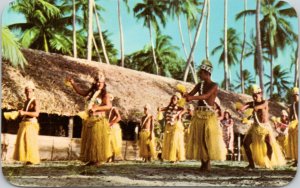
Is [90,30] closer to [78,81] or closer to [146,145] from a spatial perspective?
[78,81]

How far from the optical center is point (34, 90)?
17.5 feet

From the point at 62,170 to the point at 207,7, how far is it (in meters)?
2.06

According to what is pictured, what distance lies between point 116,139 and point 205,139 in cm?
83

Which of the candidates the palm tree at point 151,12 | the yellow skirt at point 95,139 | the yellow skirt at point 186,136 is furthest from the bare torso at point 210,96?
the yellow skirt at point 95,139

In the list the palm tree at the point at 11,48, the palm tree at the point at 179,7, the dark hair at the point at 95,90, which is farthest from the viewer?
the palm tree at the point at 179,7

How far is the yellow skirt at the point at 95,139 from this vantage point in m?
5.36

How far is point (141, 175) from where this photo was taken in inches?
213

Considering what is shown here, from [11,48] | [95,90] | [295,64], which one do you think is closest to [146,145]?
[95,90]

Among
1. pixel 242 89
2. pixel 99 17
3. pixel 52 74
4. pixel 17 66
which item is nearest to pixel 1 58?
pixel 17 66

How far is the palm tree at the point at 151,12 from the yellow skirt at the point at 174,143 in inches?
22.0

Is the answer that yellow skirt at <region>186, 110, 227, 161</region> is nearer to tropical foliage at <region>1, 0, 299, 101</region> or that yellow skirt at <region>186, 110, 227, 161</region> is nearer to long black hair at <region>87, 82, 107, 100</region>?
tropical foliage at <region>1, 0, 299, 101</region>

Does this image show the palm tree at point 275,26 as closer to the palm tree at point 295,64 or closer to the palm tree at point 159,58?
the palm tree at point 295,64

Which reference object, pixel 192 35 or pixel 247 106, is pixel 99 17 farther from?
pixel 247 106

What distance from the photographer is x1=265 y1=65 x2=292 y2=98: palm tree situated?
5.76 metres
